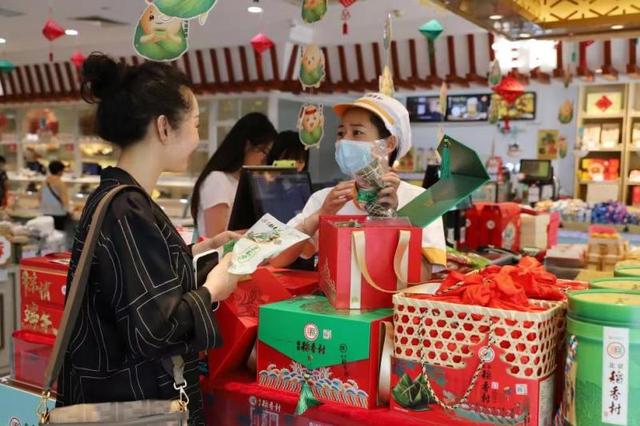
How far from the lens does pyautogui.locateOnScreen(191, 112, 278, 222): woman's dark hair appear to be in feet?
12.1

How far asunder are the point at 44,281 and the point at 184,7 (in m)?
1.02

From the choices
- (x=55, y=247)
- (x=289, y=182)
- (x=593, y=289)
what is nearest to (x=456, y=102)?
(x=55, y=247)

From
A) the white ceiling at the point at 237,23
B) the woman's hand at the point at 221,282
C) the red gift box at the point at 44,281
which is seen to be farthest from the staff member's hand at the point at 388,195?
the white ceiling at the point at 237,23

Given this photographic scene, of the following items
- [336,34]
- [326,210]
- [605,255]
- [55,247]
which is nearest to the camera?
[326,210]

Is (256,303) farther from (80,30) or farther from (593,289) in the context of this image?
(80,30)

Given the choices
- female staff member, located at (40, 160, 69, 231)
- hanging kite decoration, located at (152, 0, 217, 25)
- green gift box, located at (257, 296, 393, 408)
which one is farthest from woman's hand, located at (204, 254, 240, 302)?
female staff member, located at (40, 160, 69, 231)

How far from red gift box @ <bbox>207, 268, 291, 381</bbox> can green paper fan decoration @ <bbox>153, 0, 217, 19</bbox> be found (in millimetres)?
726

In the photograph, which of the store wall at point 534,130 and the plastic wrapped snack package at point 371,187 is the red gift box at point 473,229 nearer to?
the plastic wrapped snack package at point 371,187

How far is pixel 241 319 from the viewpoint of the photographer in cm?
174

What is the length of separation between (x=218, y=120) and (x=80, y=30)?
235 cm

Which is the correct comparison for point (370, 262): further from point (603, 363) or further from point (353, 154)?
point (603, 363)

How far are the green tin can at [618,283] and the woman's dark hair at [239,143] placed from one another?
→ 2.41 meters

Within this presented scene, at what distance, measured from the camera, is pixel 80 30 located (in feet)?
31.9

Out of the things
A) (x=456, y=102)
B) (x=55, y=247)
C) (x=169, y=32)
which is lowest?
(x=55, y=247)
